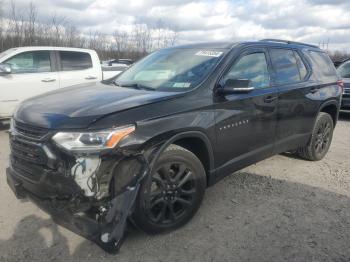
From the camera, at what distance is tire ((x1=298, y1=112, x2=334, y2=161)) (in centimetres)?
539

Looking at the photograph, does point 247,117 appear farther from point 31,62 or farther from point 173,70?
point 31,62

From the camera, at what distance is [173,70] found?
4004 millimetres

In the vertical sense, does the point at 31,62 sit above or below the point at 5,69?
above

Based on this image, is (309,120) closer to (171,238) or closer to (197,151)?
(197,151)

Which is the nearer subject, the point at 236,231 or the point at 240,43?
the point at 236,231

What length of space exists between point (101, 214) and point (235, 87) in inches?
69.3

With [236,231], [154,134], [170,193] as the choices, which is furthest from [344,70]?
[154,134]

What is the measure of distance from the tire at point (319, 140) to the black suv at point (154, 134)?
2.20 feet

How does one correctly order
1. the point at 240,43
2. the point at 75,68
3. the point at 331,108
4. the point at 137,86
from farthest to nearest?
the point at 75,68 < the point at 331,108 < the point at 240,43 < the point at 137,86

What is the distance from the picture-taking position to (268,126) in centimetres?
427

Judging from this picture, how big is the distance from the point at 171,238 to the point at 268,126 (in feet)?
5.98

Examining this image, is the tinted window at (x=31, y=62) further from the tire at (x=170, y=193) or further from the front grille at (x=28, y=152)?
the tire at (x=170, y=193)

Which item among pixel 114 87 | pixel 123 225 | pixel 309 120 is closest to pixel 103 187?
pixel 123 225

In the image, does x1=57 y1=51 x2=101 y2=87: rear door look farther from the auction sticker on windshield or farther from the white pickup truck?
the auction sticker on windshield
